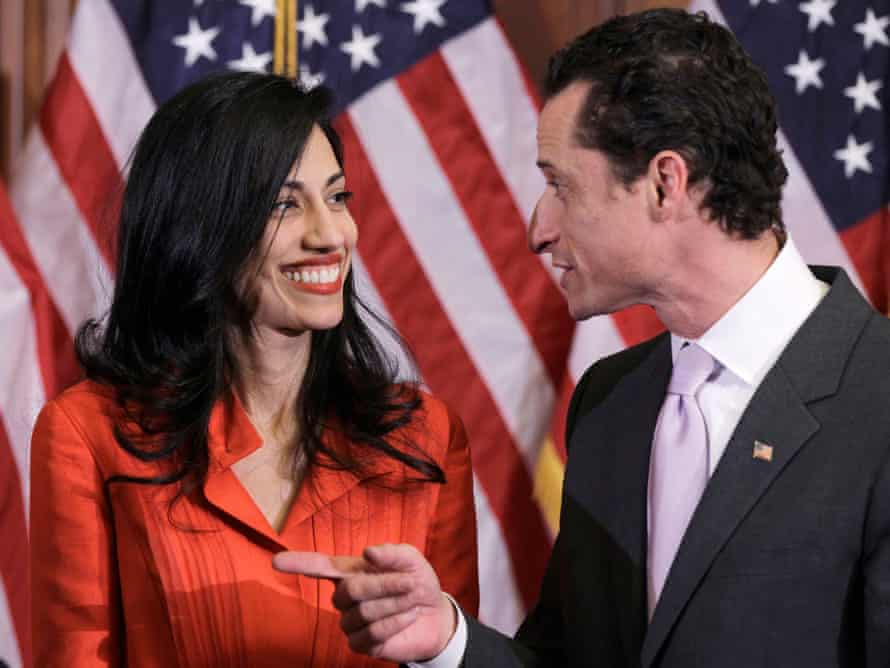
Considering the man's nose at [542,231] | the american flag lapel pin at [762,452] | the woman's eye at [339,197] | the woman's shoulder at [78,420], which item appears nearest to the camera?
the american flag lapel pin at [762,452]

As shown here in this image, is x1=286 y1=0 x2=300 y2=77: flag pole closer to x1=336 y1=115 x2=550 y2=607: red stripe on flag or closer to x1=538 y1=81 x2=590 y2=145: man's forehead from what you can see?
x1=336 y1=115 x2=550 y2=607: red stripe on flag

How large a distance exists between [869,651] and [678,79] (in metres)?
0.65

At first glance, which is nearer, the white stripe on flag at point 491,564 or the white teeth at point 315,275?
the white teeth at point 315,275

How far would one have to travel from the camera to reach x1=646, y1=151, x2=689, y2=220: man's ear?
1446mm

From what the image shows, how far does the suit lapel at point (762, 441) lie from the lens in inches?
52.4

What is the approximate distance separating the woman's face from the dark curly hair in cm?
40

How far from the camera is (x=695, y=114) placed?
1441mm

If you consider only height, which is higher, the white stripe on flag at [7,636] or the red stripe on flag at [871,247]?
the white stripe on flag at [7,636]

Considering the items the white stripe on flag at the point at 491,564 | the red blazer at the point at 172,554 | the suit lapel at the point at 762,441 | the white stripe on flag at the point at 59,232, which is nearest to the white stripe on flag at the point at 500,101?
the white stripe on flag at the point at 491,564

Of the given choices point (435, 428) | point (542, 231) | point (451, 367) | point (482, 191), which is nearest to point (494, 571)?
point (451, 367)

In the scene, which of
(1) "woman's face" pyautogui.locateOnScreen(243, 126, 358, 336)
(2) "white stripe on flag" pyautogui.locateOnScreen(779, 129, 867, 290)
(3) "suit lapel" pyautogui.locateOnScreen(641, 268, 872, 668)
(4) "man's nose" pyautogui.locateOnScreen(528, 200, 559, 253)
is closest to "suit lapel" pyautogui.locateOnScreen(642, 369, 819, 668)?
(3) "suit lapel" pyautogui.locateOnScreen(641, 268, 872, 668)

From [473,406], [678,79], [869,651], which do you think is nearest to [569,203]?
[678,79]

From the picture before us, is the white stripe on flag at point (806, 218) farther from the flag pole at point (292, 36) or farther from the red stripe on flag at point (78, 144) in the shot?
the red stripe on flag at point (78, 144)

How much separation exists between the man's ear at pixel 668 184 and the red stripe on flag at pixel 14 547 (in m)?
1.56
